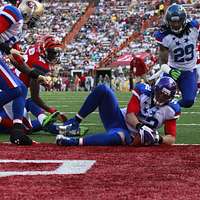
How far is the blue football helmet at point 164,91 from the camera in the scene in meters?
5.31

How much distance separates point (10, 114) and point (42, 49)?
0.80m

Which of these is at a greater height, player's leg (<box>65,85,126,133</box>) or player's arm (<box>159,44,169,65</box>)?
player's arm (<box>159,44,169,65</box>)

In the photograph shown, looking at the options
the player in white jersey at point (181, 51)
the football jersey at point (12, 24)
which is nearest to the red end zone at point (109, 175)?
the football jersey at point (12, 24)

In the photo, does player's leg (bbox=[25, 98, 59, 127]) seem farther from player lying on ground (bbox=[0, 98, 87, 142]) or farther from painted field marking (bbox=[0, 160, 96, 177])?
painted field marking (bbox=[0, 160, 96, 177])

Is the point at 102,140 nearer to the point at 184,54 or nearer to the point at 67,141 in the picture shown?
the point at 67,141

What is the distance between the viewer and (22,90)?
586 cm

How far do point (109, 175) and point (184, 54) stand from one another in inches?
187

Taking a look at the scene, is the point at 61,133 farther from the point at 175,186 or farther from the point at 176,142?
the point at 175,186

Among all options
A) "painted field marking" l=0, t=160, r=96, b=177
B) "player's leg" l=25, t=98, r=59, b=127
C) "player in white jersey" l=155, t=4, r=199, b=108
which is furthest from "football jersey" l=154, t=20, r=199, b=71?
"painted field marking" l=0, t=160, r=96, b=177

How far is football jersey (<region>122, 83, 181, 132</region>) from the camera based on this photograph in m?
5.49

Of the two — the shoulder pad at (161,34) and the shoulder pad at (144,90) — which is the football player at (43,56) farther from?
the shoulder pad at (161,34)

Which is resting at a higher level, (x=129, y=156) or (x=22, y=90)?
(x=22, y=90)

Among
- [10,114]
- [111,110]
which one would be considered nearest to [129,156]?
[111,110]

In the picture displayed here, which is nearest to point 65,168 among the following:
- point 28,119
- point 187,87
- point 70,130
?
Result: point 70,130
